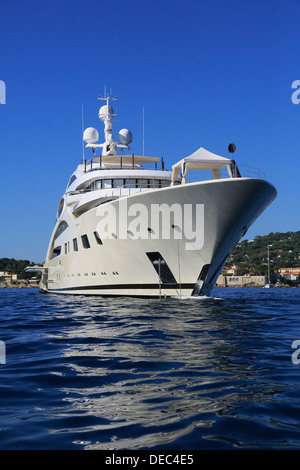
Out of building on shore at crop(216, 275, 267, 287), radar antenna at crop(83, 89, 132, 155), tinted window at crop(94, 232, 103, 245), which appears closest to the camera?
tinted window at crop(94, 232, 103, 245)

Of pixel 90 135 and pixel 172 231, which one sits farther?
pixel 90 135

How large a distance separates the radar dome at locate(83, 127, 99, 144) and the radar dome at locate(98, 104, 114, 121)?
3.76 ft

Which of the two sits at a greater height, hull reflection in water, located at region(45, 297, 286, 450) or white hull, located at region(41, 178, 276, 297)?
white hull, located at region(41, 178, 276, 297)

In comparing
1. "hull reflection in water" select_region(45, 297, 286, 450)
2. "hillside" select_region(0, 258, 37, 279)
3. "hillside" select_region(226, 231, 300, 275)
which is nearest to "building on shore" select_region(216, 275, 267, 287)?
"hillside" select_region(226, 231, 300, 275)

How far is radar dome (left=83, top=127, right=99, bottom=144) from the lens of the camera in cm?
3281

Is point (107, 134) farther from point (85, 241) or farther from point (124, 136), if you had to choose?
point (85, 241)

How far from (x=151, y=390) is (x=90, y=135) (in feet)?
98.2

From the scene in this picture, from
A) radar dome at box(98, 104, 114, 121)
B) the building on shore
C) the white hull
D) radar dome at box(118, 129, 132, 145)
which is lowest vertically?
the building on shore

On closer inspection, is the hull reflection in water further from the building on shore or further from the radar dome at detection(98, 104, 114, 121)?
the building on shore

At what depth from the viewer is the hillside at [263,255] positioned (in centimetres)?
15038

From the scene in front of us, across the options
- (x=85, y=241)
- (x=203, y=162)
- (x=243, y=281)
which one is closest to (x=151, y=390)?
(x=203, y=162)

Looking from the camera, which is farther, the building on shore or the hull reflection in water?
the building on shore

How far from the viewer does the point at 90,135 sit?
108 ft

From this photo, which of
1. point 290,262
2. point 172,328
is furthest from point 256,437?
point 290,262
